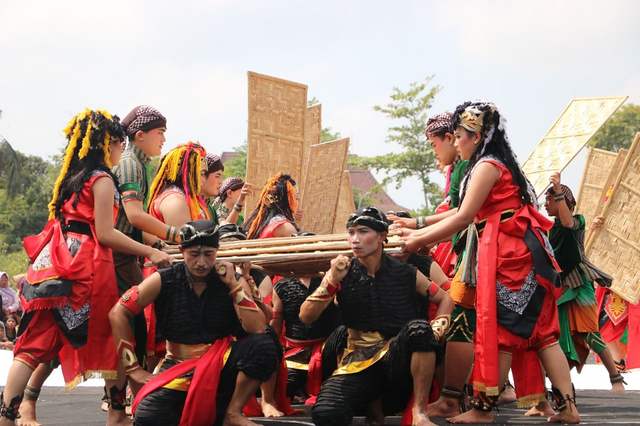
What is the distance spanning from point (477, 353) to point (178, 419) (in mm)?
1673

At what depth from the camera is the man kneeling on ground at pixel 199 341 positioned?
4422 millimetres

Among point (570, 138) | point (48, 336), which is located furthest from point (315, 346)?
point (570, 138)

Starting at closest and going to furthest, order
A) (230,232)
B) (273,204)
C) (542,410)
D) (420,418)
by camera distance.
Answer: (420,418) < (542,410) < (230,232) < (273,204)

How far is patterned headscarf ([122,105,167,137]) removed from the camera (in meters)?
5.41

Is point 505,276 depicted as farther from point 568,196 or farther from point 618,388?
point 618,388

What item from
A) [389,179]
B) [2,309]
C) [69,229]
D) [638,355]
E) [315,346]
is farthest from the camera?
[389,179]

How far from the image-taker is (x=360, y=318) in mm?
4777

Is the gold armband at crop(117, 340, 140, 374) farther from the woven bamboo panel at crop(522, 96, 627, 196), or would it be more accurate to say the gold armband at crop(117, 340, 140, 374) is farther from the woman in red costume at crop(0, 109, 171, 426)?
the woven bamboo panel at crop(522, 96, 627, 196)

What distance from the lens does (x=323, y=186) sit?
24.8ft

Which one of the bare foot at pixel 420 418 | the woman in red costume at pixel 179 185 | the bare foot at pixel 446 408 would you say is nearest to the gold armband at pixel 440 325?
the bare foot at pixel 420 418

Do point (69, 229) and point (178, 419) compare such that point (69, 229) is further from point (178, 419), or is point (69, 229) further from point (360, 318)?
point (360, 318)

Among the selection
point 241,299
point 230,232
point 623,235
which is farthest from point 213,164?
point 623,235

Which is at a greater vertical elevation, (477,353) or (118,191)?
(118,191)

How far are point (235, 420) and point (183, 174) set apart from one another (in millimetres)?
1966
